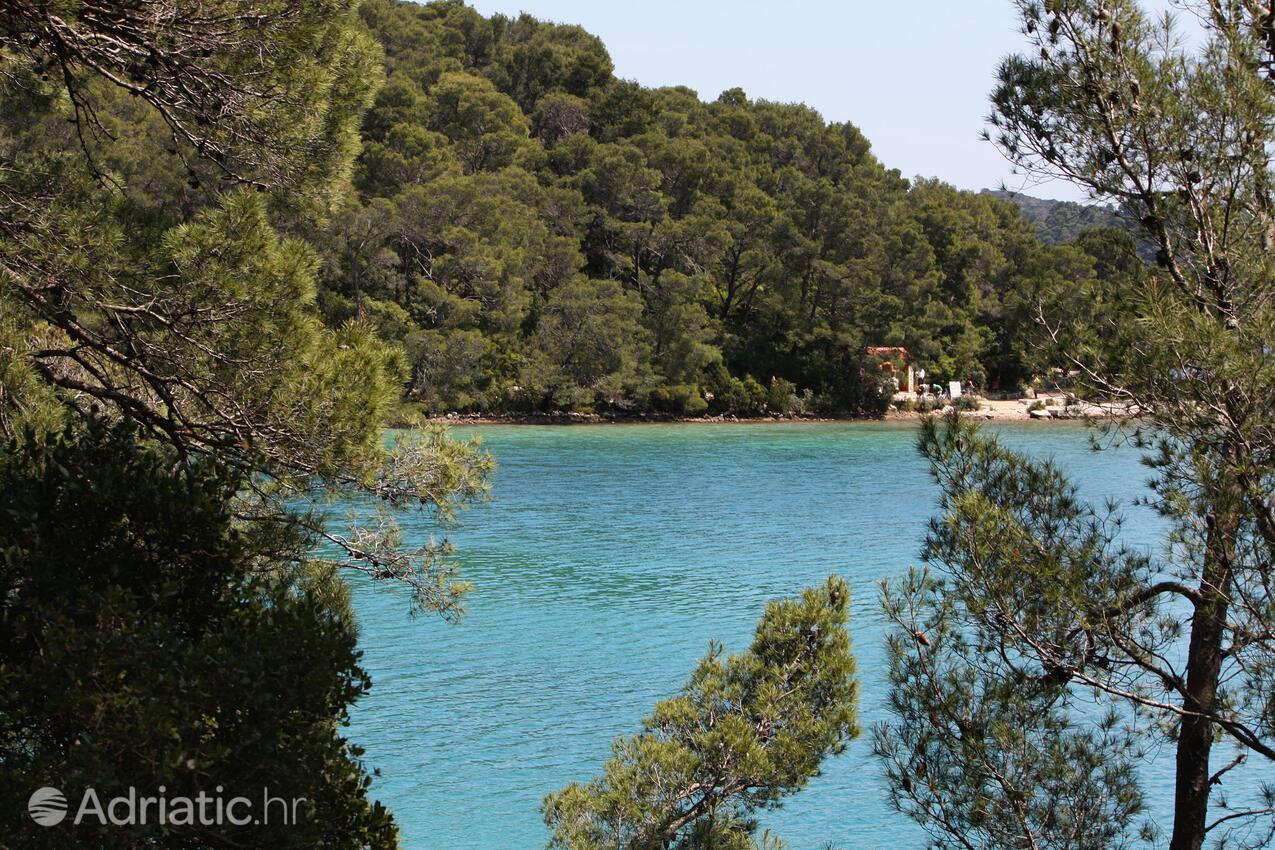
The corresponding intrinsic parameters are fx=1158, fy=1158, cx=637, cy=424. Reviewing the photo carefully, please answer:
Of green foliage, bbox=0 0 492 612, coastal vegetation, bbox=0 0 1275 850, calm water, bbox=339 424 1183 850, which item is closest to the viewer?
coastal vegetation, bbox=0 0 1275 850

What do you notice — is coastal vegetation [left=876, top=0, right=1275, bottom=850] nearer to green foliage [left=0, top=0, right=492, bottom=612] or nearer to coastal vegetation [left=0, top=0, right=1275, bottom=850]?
coastal vegetation [left=0, top=0, right=1275, bottom=850]

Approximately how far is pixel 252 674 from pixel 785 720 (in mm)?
3312

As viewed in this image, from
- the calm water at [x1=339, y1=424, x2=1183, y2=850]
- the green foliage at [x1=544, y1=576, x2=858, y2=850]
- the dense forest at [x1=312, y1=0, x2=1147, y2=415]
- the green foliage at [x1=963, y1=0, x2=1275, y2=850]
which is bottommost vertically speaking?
the calm water at [x1=339, y1=424, x2=1183, y2=850]

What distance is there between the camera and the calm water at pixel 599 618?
29.1ft

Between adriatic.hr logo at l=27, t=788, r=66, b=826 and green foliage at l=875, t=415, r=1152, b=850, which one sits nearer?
adriatic.hr logo at l=27, t=788, r=66, b=826

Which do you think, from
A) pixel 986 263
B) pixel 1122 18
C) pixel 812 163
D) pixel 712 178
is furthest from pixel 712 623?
pixel 812 163

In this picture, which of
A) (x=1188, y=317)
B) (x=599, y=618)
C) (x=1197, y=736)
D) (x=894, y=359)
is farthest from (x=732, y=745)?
(x=894, y=359)

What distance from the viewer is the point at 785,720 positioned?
5.75m

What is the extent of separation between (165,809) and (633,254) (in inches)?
1609

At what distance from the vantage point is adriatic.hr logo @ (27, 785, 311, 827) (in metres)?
2.83

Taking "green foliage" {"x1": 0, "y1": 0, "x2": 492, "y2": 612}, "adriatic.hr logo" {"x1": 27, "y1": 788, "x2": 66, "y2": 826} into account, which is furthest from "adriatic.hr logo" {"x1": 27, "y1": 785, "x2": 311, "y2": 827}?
"green foliage" {"x1": 0, "y1": 0, "x2": 492, "y2": 612}

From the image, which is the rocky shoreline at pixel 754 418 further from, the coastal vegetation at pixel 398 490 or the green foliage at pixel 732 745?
the coastal vegetation at pixel 398 490

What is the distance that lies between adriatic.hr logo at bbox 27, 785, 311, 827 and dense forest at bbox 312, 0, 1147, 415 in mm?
27942

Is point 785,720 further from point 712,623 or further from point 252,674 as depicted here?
point 712,623
